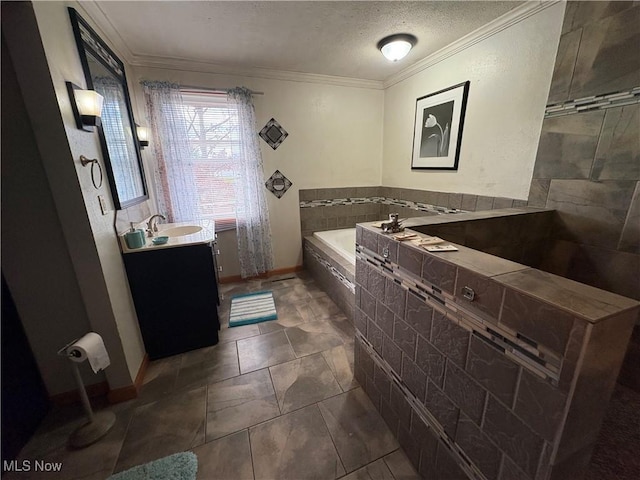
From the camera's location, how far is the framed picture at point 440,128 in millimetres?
2344

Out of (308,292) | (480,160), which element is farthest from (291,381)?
(480,160)

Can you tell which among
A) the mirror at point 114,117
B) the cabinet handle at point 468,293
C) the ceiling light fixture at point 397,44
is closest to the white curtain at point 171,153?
the mirror at point 114,117

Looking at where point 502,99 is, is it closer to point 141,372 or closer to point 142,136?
point 142,136

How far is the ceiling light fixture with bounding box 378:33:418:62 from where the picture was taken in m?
2.12

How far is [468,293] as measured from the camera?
87 cm

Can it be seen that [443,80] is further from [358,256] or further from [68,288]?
[68,288]

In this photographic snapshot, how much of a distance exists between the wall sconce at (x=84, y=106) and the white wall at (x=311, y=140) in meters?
1.61

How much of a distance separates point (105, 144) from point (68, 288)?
2.97ft

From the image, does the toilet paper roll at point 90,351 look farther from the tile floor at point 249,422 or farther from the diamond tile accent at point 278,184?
the diamond tile accent at point 278,184

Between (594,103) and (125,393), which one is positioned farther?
(125,393)

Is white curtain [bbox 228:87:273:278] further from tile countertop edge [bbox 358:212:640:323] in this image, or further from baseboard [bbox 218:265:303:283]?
tile countertop edge [bbox 358:212:640:323]

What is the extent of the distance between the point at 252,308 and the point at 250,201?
4.11 feet

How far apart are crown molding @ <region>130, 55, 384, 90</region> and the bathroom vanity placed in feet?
5.99

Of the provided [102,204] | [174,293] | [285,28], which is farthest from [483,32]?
[174,293]
